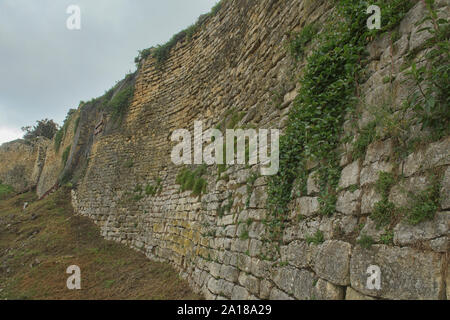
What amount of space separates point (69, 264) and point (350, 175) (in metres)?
8.12

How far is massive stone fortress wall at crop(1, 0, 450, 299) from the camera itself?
5.62ft

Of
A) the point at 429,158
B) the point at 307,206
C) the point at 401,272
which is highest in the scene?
the point at 429,158

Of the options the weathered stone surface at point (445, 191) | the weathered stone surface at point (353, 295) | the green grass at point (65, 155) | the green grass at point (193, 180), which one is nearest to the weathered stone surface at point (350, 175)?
the weathered stone surface at point (445, 191)

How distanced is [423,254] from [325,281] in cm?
84

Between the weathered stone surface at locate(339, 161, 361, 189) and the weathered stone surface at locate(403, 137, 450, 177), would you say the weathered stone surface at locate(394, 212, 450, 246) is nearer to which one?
the weathered stone surface at locate(403, 137, 450, 177)

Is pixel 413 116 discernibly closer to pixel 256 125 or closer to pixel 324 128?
pixel 324 128

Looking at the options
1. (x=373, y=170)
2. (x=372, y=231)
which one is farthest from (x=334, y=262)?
(x=373, y=170)

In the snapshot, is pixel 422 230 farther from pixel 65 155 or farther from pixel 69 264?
pixel 65 155

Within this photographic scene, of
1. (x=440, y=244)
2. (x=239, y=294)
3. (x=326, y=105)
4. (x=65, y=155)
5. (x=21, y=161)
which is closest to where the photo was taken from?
(x=440, y=244)

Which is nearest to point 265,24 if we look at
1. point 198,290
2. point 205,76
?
point 205,76

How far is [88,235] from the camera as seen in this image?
32.5 feet

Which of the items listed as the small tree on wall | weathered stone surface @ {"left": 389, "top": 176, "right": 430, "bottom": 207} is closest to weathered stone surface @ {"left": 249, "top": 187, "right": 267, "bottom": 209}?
weathered stone surface @ {"left": 389, "top": 176, "right": 430, "bottom": 207}

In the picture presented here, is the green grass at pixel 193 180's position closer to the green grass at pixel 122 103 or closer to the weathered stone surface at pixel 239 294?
the weathered stone surface at pixel 239 294

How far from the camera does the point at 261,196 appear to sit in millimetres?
3562
